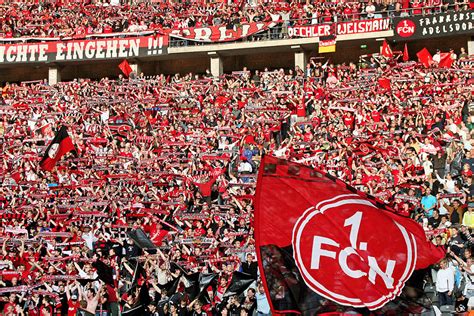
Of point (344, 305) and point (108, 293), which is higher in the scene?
point (344, 305)

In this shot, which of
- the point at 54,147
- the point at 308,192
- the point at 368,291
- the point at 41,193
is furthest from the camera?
the point at 54,147

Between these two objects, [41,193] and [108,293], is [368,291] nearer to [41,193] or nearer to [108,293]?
[108,293]

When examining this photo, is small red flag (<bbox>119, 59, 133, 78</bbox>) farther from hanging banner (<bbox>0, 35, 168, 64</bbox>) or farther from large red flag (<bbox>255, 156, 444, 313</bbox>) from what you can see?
large red flag (<bbox>255, 156, 444, 313</bbox>)

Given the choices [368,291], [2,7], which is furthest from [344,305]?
[2,7]

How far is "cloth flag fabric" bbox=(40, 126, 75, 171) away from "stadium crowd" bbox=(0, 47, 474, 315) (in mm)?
278

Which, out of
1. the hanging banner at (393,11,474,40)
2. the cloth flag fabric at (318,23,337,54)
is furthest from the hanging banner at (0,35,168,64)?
the hanging banner at (393,11,474,40)

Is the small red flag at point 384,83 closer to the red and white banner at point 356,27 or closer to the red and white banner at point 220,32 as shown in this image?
the red and white banner at point 356,27

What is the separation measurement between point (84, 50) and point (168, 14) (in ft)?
12.0

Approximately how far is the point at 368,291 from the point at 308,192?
49.0 inches

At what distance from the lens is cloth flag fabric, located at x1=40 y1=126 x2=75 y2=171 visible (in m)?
25.2

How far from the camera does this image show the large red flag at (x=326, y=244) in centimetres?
883

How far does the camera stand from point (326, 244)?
905 cm

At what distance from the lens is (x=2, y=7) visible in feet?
130

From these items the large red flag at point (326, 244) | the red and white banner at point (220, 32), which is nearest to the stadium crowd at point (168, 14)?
the red and white banner at point (220, 32)
